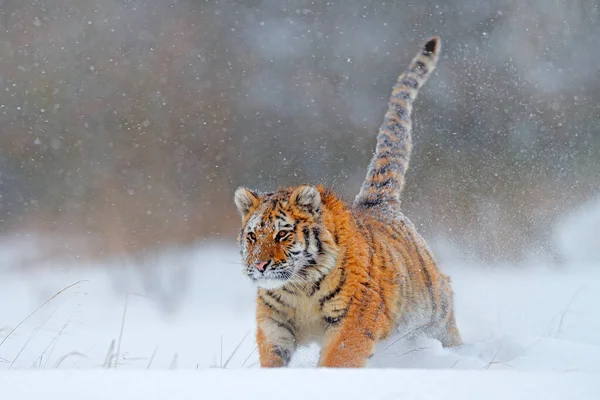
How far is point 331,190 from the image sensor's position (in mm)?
4422

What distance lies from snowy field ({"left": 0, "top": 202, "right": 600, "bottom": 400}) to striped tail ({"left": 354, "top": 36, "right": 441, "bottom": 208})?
117cm

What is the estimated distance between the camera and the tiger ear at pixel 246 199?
4.26 meters

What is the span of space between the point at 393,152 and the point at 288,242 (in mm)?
1786

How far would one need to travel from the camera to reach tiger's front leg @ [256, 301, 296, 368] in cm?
396

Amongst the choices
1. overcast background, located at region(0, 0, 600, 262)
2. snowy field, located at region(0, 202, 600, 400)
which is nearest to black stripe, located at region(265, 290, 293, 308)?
snowy field, located at region(0, 202, 600, 400)

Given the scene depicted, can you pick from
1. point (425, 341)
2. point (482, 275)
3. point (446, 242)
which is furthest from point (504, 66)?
point (425, 341)

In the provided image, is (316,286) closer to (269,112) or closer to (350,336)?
(350,336)

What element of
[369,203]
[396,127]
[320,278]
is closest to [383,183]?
[369,203]

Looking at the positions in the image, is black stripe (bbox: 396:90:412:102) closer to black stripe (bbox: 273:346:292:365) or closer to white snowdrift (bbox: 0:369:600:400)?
black stripe (bbox: 273:346:292:365)

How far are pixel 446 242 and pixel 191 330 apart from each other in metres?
4.47

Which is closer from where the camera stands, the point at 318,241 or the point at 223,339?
the point at 318,241

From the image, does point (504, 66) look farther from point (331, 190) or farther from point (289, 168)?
point (331, 190)

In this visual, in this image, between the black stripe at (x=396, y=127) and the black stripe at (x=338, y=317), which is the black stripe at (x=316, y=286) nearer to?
the black stripe at (x=338, y=317)

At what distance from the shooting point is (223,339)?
785 cm
